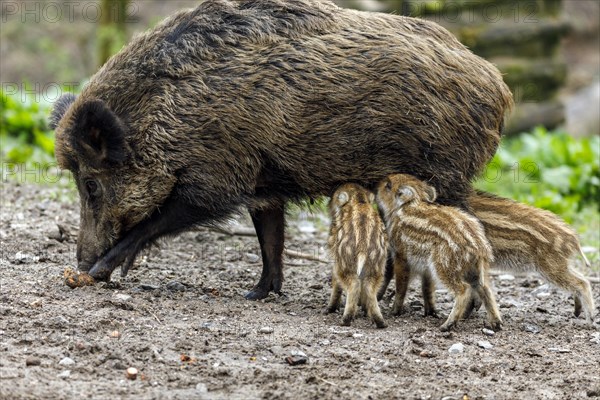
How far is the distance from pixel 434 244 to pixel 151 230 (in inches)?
84.2

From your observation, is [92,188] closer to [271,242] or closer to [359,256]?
[271,242]

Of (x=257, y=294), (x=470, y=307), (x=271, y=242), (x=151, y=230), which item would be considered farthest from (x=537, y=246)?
(x=151, y=230)

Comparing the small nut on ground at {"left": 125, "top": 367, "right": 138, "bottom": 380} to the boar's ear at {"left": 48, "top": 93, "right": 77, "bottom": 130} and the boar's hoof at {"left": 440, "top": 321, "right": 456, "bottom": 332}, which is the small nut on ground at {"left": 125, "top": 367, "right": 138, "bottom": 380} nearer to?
the boar's hoof at {"left": 440, "top": 321, "right": 456, "bottom": 332}

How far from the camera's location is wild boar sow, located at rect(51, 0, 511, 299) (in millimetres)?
6984

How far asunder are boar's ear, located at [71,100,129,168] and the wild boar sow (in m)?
0.01

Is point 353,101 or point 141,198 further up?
point 353,101

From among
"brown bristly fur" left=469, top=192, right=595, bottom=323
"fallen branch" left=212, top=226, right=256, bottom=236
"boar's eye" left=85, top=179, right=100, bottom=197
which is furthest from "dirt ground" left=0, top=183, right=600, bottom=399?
"fallen branch" left=212, top=226, right=256, bottom=236

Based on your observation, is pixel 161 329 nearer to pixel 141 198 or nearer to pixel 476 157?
pixel 141 198

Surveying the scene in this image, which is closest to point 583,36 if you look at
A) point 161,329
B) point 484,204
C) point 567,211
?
point 567,211

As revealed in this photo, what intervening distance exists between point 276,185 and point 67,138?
1.61 m

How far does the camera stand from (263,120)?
7004 millimetres

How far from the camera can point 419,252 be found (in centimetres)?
671

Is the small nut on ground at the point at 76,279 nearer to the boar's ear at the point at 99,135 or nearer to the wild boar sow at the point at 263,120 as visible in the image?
the wild boar sow at the point at 263,120

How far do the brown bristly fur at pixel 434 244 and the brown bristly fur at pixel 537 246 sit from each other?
1.66 ft
